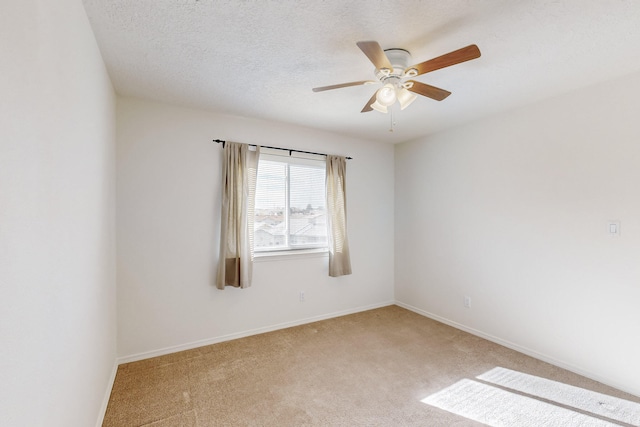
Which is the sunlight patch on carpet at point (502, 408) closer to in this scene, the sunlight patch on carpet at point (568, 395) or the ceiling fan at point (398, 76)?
the sunlight patch on carpet at point (568, 395)

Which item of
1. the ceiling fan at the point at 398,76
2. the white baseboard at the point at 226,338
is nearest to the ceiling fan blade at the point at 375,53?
the ceiling fan at the point at 398,76

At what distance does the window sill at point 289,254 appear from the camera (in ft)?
11.7

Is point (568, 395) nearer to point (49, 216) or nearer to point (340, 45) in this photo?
point (340, 45)

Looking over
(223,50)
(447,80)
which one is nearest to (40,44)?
(223,50)

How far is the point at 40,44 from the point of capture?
3.47ft

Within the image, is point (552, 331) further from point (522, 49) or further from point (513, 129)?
point (522, 49)

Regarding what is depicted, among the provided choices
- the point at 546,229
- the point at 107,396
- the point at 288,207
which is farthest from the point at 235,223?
the point at 546,229

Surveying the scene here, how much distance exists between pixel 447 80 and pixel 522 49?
0.55 metres

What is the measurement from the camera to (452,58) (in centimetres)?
171

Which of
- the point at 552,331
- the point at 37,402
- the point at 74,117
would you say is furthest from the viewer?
the point at 552,331

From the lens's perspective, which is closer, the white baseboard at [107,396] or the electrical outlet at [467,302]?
the white baseboard at [107,396]

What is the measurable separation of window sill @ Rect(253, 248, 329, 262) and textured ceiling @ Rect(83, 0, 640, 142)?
5.69ft

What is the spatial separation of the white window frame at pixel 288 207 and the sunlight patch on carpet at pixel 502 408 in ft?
6.97

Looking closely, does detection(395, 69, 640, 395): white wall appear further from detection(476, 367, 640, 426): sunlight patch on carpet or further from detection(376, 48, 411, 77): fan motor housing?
detection(376, 48, 411, 77): fan motor housing
